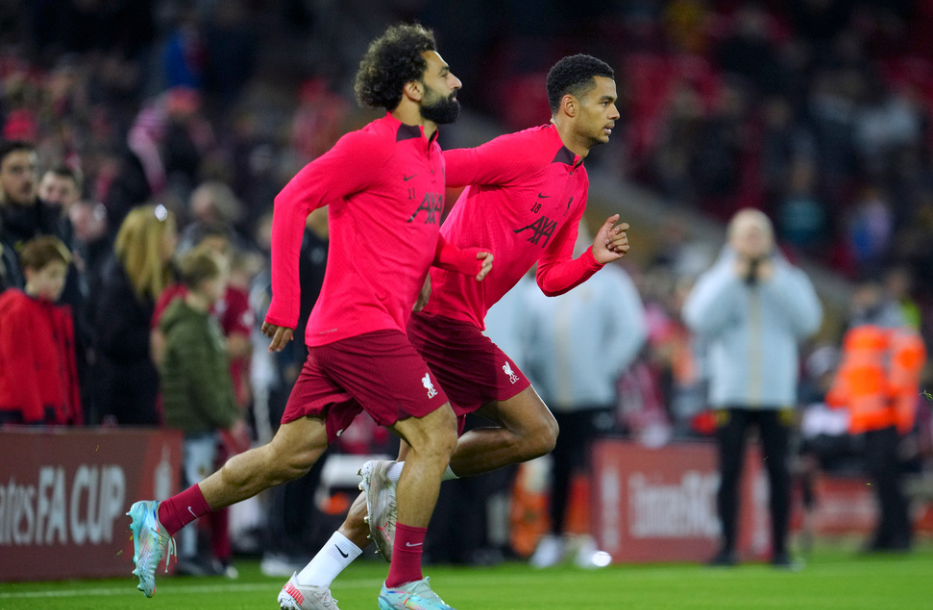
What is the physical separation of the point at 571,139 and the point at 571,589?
2.98 m

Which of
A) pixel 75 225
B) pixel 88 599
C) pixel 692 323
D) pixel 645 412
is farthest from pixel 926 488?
pixel 88 599

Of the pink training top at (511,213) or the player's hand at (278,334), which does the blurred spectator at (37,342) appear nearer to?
the pink training top at (511,213)

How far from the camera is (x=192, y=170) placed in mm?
13211

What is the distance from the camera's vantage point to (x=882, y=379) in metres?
12.9

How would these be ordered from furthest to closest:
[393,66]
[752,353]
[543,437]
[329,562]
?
[752,353] < [543,437] < [329,562] < [393,66]

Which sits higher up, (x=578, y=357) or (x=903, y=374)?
(x=578, y=357)

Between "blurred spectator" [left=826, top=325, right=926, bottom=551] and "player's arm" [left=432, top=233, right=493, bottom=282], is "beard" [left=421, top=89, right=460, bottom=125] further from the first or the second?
"blurred spectator" [left=826, top=325, right=926, bottom=551]

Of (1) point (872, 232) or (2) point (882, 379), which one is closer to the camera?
(2) point (882, 379)

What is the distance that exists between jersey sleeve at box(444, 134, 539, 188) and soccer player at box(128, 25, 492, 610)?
7.8 inches

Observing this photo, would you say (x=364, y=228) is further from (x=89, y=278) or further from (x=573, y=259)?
(x=89, y=278)

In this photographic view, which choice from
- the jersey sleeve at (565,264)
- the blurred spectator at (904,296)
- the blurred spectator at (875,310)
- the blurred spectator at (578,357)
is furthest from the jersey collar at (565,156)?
the blurred spectator at (904,296)

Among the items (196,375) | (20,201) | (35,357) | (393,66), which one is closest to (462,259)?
(393,66)

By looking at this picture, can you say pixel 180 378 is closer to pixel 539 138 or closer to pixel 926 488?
pixel 539 138

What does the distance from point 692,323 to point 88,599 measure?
5.64 m
